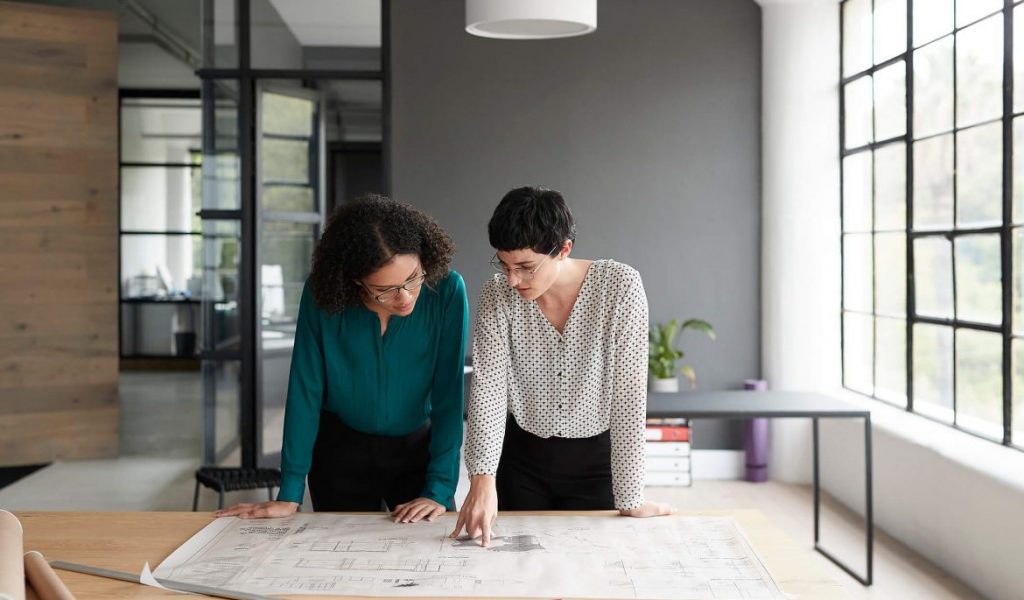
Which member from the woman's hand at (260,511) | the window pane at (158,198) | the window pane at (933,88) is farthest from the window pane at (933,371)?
the window pane at (158,198)

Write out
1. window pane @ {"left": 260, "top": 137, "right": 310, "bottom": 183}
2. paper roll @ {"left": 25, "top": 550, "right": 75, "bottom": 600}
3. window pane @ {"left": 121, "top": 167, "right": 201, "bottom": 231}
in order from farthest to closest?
window pane @ {"left": 121, "top": 167, "right": 201, "bottom": 231}
window pane @ {"left": 260, "top": 137, "right": 310, "bottom": 183}
paper roll @ {"left": 25, "top": 550, "right": 75, "bottom": 600}

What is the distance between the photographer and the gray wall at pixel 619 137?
607 centimetres

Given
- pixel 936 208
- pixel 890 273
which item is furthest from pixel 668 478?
pixel 936 208

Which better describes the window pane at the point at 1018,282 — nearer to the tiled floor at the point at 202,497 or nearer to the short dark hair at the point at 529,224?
the tiled floor at the point at 202,497

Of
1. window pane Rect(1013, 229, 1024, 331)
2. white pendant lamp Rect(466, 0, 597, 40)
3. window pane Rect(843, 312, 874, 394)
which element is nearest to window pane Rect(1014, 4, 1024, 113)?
window pane Rect(1013, 229, 1024, 331)

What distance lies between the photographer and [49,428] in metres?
6.64

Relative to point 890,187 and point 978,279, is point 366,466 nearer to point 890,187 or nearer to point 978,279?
point 978,279

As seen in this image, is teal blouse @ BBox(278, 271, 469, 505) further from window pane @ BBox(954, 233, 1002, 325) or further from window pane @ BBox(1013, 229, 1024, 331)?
window pane @ BBox(954, 233, 1002, 325)

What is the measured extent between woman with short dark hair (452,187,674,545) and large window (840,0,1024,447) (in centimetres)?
228

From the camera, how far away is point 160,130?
37.0ft

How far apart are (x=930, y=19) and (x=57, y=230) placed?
5.07m

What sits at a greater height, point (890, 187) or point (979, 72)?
point (979, 72)

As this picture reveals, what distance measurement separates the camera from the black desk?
407 centimetres

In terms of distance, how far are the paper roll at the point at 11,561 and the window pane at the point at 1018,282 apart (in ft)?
11.3
